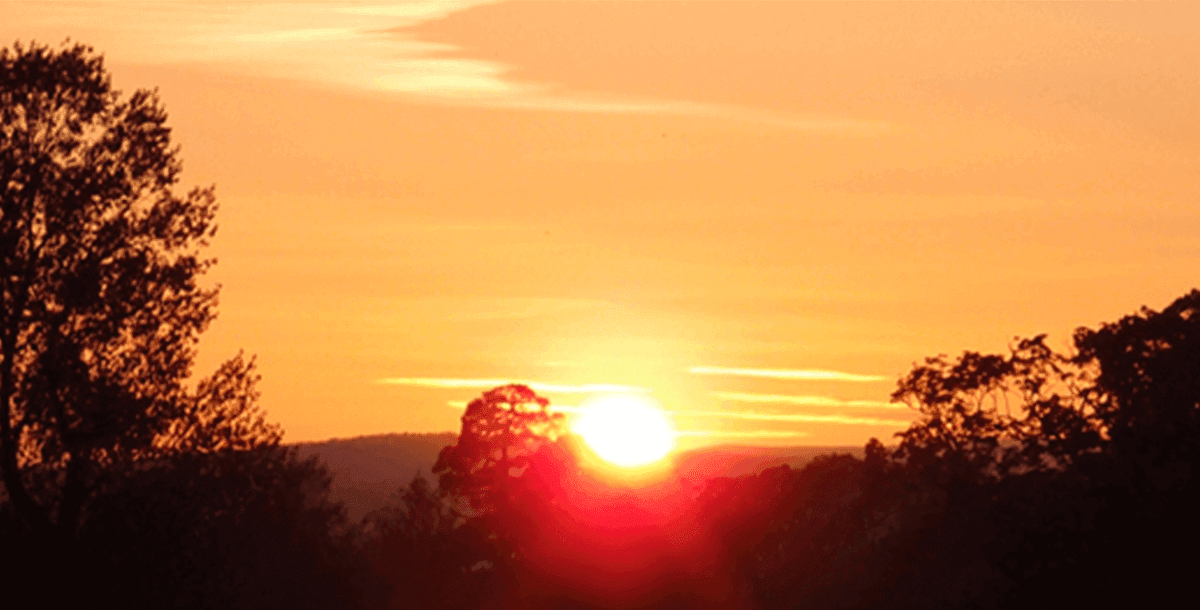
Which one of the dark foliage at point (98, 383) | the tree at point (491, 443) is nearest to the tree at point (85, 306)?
the dark foliage at point (98, 383)

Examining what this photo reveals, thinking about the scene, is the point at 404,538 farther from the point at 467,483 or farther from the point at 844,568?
the point at 844,568

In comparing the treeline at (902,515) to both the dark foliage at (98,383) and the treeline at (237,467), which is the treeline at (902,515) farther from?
the dark foliage at (98,383)

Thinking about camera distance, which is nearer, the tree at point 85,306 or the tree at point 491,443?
the tree at point 85,306

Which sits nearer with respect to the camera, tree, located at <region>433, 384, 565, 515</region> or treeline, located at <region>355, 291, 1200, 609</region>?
treeline, located at <region>355, 291, 1200, 609</region>

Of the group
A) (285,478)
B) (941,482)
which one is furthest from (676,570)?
(285,478)

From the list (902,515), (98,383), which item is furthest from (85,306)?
(902,515)

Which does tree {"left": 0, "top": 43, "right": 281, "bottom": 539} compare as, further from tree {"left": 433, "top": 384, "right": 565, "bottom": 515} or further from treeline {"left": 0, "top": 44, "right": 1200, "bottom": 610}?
tree {"left": 433, "top": 384, "right": 565, "bottom": 515}

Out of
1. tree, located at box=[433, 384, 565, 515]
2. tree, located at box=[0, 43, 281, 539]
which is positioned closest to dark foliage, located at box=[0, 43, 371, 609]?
tree, located at box=[0, 43, 281, 539]

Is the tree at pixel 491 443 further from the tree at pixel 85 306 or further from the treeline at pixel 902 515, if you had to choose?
the tree at pixel 85 306

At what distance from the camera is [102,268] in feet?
209

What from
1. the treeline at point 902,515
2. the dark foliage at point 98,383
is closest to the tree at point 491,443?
the treeline at point 902,515

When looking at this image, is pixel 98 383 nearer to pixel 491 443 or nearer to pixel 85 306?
pixel 85 306

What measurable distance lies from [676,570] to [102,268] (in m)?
56.0

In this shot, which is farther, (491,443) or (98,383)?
(491,443)
